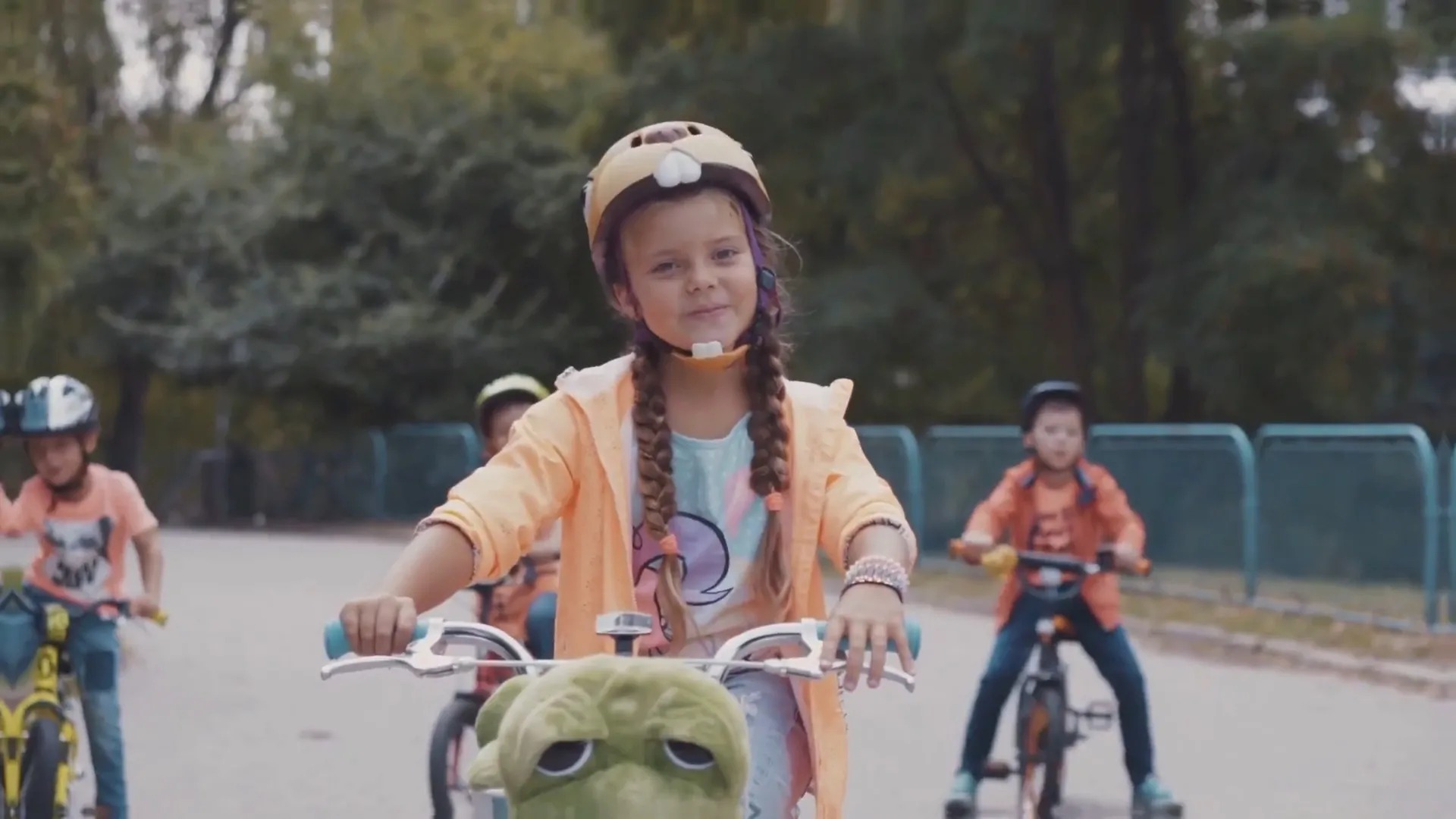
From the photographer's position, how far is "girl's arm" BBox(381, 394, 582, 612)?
287cm

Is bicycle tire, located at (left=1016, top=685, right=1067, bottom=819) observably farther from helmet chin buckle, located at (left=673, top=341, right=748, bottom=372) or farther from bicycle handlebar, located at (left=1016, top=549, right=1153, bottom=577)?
helmet chin buckle, located at (left=673, top=341, right=748, bottom=372)

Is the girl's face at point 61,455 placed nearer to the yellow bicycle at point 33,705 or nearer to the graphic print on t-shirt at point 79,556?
the graphic print on t-shirt at point 79,556

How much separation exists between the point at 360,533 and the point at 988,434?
449 inches

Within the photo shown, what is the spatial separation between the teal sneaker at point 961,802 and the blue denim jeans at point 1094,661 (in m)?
0.18

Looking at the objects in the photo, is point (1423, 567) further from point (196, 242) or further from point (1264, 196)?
point (196, 242)

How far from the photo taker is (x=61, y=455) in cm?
698

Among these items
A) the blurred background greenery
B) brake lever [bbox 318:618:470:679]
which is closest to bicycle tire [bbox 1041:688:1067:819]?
brake lever [bbox 318:618:470:679]

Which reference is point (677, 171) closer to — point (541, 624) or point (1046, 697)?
point (541, 624)

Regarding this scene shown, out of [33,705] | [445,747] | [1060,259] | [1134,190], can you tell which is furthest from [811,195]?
[33,705]

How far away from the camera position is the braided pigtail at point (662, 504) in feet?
10.8

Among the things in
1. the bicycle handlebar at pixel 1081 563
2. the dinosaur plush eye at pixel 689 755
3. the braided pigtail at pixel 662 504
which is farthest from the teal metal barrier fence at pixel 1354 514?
the dinosaur plush eye at pixel 689 755

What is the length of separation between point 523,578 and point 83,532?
1.50 m

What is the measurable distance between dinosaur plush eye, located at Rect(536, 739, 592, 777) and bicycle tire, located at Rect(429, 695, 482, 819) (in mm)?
4712

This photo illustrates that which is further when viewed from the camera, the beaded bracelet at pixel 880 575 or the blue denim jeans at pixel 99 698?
the blue denim jeans at pixel 99 698
